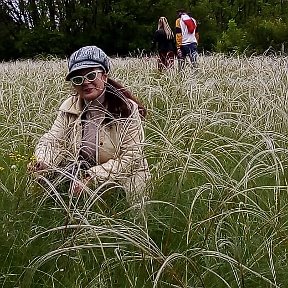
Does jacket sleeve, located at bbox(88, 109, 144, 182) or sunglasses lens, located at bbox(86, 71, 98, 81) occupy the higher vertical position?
sunglasses lens, located at bbox(86, 71, 98, 81)

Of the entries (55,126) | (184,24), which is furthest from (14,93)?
(184,24)

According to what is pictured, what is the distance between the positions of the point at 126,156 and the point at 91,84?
370 mm

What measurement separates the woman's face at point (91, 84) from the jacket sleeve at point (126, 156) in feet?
0.58

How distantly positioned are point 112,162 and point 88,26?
53.4ft

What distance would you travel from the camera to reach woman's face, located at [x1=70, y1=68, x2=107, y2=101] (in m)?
2.63

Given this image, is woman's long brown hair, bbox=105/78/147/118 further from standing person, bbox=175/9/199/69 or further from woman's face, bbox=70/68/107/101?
standing person, bbox=175/9/199/69

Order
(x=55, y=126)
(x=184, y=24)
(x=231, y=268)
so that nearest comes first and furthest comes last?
(x=231, y=268), (x=55, y=126), (x=184, y=24)

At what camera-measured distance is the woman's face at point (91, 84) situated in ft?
8.63

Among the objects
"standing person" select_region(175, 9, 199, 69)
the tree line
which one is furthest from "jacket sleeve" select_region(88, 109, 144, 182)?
the tree line

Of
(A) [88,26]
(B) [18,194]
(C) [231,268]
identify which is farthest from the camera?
(A) [88,26]

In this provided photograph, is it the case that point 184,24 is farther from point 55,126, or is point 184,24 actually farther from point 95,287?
point 95,287

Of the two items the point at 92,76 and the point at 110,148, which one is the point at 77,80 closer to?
the point at 92,76

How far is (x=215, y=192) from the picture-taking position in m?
2.42

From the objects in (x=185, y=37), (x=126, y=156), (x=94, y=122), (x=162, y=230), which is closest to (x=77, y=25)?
(x=185, y=37)
